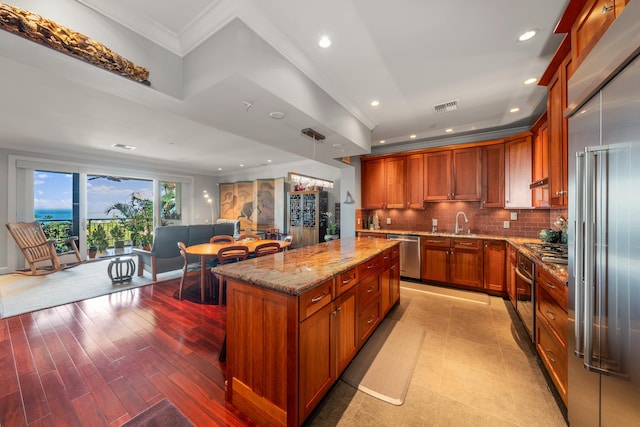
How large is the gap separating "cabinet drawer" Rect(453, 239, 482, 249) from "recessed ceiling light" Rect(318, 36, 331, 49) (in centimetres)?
347

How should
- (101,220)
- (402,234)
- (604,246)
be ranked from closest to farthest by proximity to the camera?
(604,246), (402,234), (101,220)

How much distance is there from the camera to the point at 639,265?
2.80ft

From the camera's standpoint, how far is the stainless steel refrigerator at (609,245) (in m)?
0.89

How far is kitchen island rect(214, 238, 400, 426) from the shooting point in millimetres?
1340

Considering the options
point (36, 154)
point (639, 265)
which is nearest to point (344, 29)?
point (639, 265)

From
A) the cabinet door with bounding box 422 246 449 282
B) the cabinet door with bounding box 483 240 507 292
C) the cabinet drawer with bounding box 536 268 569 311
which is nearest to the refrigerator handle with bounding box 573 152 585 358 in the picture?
the cabinet drawer with bounding box 536 268 569 311

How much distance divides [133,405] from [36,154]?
6.90 metres

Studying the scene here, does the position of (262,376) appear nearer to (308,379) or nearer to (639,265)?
(308,379)

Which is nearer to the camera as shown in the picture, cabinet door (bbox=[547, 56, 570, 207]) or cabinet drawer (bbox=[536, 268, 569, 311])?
cabinet drawer (bbox=[536, 268, 569, 311])

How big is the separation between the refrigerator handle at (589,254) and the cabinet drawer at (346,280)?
127 cm

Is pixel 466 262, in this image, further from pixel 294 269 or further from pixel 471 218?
pixel 294 269

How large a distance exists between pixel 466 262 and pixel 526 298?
144 centimetres

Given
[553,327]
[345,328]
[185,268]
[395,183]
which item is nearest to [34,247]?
[185,268]

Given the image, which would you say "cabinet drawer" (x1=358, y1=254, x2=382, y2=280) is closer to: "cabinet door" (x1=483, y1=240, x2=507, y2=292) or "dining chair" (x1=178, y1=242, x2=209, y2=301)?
"cabinet door" (x1=483, y1=240, x2=507, y2=292)
